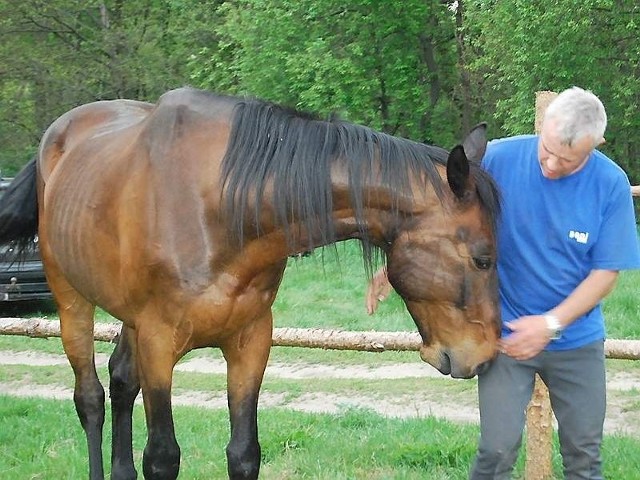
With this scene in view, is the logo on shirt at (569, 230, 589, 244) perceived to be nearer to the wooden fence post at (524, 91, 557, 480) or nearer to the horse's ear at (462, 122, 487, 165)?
the horse's ear at (462, 122, 487, 165)

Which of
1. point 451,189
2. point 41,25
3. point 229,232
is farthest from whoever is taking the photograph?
point 41,25

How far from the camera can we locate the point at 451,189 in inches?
101

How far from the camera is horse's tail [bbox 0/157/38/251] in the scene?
4422mm

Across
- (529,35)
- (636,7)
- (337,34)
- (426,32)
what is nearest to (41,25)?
(337,34)

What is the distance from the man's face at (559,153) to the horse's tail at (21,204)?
2972 millimetres

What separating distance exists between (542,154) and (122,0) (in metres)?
21.0

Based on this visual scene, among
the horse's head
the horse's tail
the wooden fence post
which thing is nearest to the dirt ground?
the wooden fence post

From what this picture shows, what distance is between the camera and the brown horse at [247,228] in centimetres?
257

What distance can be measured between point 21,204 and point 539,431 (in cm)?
303

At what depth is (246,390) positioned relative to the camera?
3.22 metres

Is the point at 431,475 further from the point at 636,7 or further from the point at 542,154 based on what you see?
the point at 636,7

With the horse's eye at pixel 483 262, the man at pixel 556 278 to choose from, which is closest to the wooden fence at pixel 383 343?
the man at pixel 556 278

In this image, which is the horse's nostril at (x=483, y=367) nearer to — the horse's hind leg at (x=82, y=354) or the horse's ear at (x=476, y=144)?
the horse's ear at (x=476, y=144)

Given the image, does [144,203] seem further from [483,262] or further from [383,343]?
[383,343]
